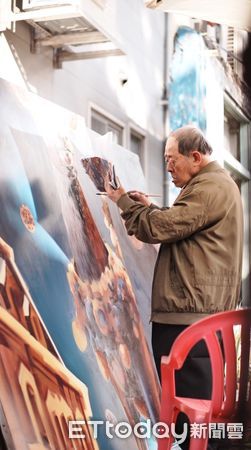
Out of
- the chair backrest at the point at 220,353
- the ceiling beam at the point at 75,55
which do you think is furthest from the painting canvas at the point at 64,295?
the ceiling beam at the point at 75,55

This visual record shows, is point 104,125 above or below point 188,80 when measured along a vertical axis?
below

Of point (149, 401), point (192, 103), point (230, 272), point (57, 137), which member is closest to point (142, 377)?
point (149, 401)

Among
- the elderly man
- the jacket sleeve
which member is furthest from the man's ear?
the jacket sleeve

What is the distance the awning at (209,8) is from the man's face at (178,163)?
0.42 m

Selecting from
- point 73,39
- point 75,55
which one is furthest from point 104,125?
point 73,39

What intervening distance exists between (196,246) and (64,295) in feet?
1.44

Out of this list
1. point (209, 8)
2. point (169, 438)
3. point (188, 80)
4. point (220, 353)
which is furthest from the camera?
point (188, 80)

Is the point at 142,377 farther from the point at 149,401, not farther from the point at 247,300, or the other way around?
the point at 247,300

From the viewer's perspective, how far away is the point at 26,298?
2037 mm

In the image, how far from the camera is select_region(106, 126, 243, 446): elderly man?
7.13ft

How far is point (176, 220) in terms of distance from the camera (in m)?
2.17

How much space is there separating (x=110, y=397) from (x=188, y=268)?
510 mm

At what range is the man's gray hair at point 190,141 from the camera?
7.51ft

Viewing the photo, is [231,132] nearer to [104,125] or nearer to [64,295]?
[104,125]
